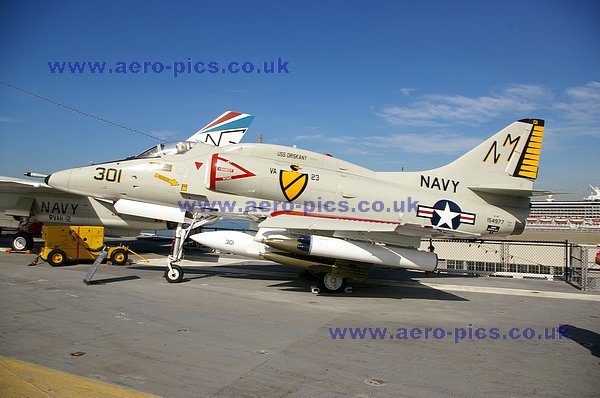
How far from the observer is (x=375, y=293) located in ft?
38.2

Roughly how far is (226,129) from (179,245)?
41.7 ft

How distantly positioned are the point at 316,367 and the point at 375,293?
654 centimetres

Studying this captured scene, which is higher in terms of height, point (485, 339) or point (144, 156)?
point (144, 156)

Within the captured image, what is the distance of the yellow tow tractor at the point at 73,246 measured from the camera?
1427cm

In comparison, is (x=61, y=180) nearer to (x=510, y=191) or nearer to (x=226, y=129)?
(x=226, y=129)

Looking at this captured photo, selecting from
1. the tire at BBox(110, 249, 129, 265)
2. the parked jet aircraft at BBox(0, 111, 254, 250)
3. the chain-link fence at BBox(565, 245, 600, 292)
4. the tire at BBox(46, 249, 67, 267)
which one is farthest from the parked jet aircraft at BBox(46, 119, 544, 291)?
the parked jet aircraft at BBox(0, 111, 254, 250)

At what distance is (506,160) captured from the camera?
1330 cm

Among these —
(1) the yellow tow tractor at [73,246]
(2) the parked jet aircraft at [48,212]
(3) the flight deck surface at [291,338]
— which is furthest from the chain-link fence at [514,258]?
(2) the parked jet aircraft at [48,212]

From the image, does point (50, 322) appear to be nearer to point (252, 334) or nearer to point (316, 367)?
point (252, 334)

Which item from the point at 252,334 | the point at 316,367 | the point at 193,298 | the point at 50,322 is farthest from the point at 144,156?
the point at 316,367

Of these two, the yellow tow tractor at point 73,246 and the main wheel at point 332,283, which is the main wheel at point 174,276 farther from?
the yellow tow tractor at point 73,246

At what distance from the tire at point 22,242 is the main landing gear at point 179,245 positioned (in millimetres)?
10155

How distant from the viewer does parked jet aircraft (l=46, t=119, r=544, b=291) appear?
1116cm

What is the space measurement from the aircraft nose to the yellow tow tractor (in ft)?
8.56
